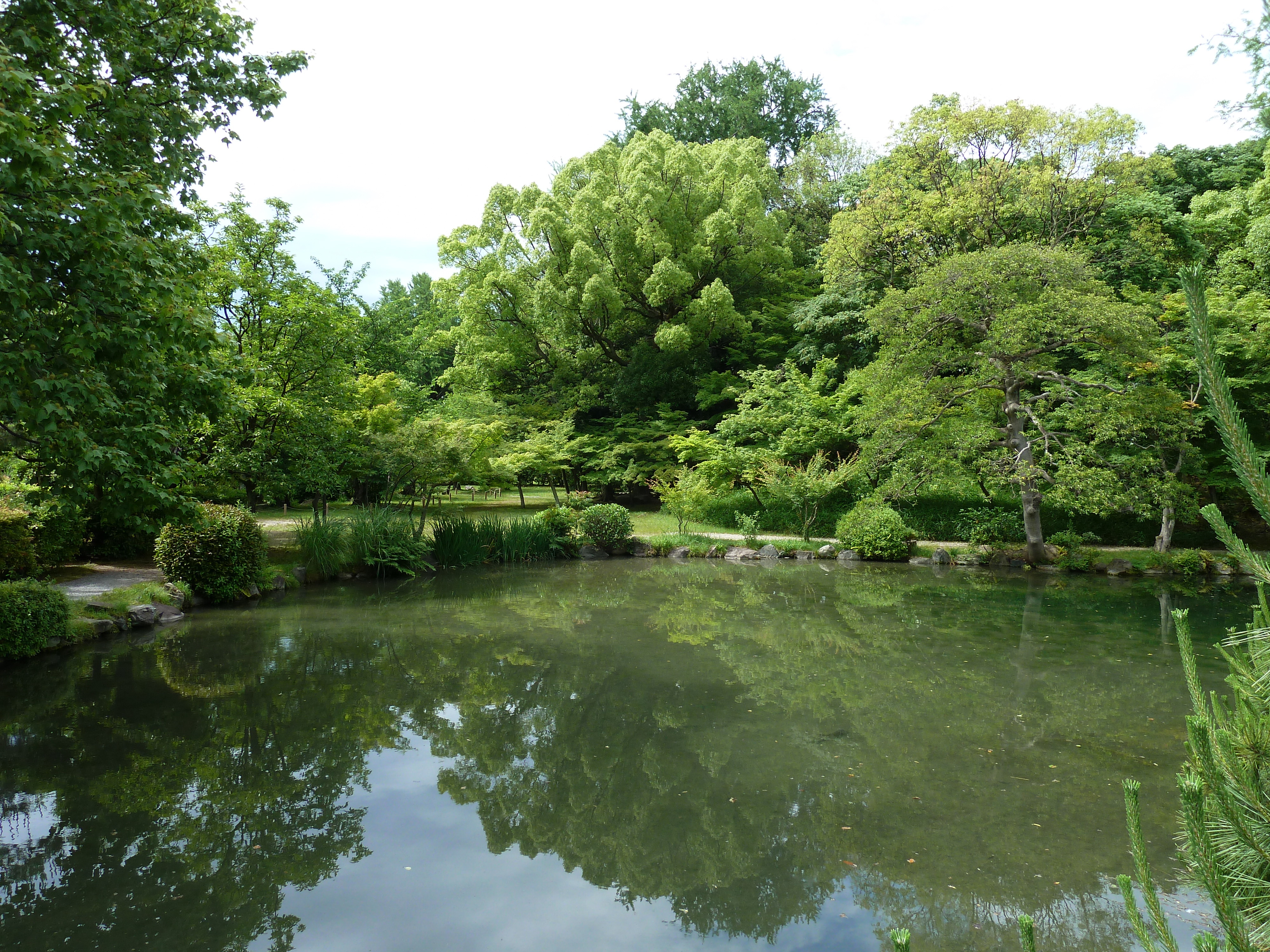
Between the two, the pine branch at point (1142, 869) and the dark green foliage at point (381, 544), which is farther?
the dark green foliage at point (381, 544)

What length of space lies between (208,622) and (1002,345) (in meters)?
11.9

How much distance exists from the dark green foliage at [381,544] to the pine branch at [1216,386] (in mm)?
12043

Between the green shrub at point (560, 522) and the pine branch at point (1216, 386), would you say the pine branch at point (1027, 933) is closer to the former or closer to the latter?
the pine branch at point (1216, 386)

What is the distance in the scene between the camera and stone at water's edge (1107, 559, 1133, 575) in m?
12.3

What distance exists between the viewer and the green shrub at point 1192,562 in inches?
473

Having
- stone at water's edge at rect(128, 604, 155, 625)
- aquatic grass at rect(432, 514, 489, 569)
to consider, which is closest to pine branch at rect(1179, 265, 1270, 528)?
stone at water's edge at rect(128, 604, 155, 625)

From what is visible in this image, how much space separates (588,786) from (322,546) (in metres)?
8.56

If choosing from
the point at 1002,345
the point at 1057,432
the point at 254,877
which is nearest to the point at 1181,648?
the point at 254,877

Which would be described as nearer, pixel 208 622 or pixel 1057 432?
pixel 208 622

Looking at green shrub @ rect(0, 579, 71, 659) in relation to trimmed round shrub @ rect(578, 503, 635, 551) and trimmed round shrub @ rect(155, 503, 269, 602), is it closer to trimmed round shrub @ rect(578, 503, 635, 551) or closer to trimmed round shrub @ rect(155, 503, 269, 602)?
trimmed round shrub @ rect(155, 503, 269, 602)

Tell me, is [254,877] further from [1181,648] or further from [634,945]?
[1181,648]

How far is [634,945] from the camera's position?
3.03 m

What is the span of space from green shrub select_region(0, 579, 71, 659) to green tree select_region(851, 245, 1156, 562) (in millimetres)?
11654

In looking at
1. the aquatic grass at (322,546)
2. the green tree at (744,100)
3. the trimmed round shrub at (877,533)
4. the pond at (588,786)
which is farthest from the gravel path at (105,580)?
the green tree at (744,100)
